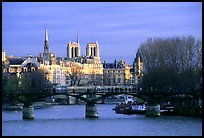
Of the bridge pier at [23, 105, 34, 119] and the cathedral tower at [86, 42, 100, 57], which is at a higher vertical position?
the cathedral tower at [86, 42, 100, 57]

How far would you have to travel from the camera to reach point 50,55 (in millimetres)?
101125

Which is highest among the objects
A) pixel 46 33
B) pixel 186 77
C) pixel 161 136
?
pixel 46 33

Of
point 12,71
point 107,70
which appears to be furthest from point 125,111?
point 107,70

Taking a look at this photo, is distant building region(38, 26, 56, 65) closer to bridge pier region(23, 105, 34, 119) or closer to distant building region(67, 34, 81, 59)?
distant building region(67, 34, 81, 59)

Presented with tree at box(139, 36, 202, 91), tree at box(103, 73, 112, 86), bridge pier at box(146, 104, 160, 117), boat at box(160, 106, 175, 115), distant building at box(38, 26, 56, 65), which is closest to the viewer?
bridge pier at box(146, 104, 160, 117)

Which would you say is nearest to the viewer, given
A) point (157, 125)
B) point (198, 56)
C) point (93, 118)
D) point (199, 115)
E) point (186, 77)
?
point (157, 125)

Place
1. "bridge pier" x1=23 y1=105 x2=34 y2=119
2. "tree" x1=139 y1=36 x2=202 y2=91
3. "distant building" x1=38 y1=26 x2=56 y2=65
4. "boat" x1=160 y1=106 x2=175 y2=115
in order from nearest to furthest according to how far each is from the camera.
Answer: "bridge pier" x1=23 y1=105 x2=34 y2=119
"boat" x1=160 y1=106 x2=175 y2=115
"tree" x1=139 y1=36 x2=202 y2=91
"distant building" x1=38 y1=26 x2=56 y2=65

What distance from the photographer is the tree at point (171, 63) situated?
42844 mm

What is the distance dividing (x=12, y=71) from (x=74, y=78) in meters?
17.1

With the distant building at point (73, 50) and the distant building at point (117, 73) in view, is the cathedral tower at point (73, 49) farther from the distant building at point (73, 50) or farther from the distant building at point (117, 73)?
the distant building at point (117, 73)

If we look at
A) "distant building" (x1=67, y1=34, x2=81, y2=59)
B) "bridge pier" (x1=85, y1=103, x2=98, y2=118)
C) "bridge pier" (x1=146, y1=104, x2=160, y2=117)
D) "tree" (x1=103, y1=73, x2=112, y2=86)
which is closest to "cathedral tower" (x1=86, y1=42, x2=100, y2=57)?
"distant building" (x1=67, y1=34, x2=81, y2=59)

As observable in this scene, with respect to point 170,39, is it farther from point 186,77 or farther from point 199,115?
point 199,115

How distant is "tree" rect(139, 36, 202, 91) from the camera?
141ft

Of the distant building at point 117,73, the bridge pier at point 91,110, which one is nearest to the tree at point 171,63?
the bridge pier at point 91,110
